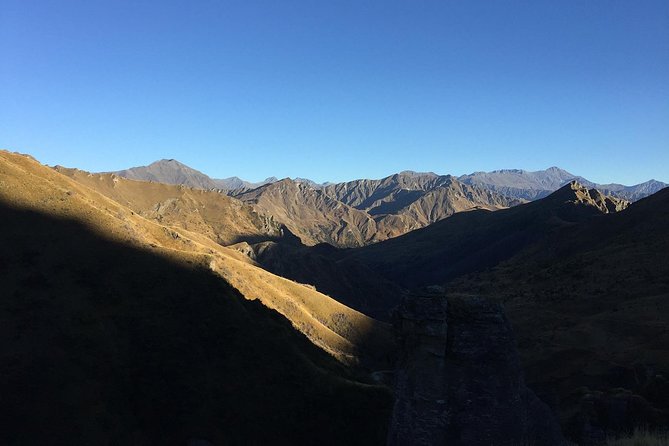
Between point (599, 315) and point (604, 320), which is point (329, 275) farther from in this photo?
point (604, 320)

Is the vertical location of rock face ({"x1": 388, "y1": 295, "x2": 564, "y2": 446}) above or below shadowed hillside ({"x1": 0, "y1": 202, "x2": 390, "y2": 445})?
above

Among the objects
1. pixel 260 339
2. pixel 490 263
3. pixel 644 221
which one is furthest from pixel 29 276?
pixel 490 263

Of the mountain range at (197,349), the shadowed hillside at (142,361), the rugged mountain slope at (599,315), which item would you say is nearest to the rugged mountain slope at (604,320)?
the rugged mountain slope at (599,315)

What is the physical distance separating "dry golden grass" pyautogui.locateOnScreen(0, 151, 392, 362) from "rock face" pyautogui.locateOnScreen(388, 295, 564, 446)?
38135 mm

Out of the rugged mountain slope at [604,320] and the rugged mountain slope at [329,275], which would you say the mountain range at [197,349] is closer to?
the rugged mountain slope at [604,320]

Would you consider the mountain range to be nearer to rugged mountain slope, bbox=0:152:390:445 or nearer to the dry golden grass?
rugged mountain slope, bbox=0:152:390:445

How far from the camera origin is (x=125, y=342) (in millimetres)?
38938

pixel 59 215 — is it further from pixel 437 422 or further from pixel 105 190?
pixel 105 190

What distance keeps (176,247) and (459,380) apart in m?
60.1

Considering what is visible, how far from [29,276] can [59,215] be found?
→ 1081cm

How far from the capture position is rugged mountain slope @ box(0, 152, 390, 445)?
32.8 meters

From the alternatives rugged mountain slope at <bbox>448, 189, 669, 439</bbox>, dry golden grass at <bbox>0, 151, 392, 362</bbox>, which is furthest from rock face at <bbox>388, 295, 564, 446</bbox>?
dry golden grass at <bbox>0, 151, 392, 362</bbox>

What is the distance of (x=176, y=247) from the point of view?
69.8 m

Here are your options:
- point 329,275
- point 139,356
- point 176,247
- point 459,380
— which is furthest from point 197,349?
point 329,275
